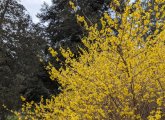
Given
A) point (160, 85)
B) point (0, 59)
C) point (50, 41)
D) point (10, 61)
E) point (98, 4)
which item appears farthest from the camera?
point (50, 41)

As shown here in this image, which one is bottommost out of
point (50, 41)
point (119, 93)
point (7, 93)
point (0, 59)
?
point (119, 93)

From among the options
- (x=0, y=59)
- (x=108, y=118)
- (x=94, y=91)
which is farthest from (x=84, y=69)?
(x=0, y=59)

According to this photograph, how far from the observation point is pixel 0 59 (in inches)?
567

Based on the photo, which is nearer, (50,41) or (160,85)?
(160,85)

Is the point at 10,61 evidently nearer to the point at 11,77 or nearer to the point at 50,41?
the point at 11,77

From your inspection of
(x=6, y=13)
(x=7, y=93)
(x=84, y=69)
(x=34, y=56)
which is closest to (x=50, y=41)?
(x=34, y=56)

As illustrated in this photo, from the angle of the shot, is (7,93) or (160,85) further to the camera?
(7,93)

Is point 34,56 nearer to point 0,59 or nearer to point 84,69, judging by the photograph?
point 0,59

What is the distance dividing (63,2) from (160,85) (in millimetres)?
13581

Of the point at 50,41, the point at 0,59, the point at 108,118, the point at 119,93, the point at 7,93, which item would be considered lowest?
the point at 108,118

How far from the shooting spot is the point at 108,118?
183 inches

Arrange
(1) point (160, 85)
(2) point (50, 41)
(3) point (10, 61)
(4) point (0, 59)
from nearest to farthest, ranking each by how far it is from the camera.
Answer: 1. (1) point (160, 85)
2. (4) point (0, 59)
3. (3) point (10, 61)
4. (2) point (50, 41)

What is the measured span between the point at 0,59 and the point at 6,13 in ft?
8.20

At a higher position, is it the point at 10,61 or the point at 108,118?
the point at 10,61
